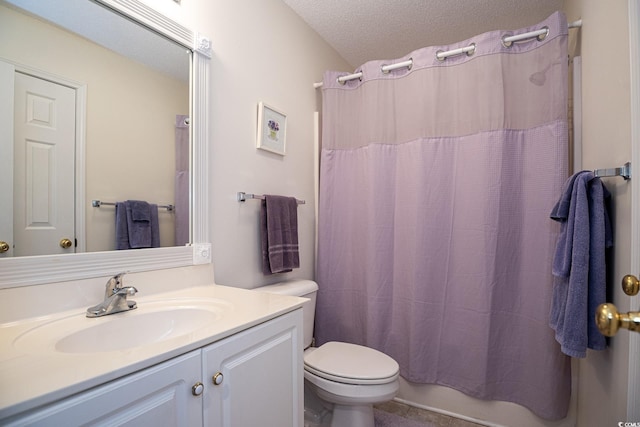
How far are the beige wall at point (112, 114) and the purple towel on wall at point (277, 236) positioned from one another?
484mm

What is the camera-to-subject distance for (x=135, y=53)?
3.59 feet

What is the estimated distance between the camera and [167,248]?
1.17 metres

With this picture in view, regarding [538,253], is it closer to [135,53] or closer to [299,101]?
[299,101]

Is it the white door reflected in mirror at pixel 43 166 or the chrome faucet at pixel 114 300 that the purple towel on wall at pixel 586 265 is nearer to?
the chrome faucet at pixel 114 300

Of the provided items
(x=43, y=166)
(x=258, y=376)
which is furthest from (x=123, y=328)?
(x=43, y=166)

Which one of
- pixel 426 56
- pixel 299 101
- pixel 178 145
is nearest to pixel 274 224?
pixel 178 145

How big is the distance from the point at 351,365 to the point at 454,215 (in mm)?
945

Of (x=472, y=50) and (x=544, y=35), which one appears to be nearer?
(x=544, y=35)

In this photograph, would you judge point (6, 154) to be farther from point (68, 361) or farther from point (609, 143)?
point (609, 143)

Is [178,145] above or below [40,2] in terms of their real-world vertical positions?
below

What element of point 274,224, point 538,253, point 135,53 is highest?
point 135,53

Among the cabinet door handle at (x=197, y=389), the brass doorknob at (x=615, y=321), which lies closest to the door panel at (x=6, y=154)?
the cabinet door handle at (x=197, y=389)

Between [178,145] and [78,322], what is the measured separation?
713 millimetres

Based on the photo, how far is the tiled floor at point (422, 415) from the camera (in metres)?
1.59
